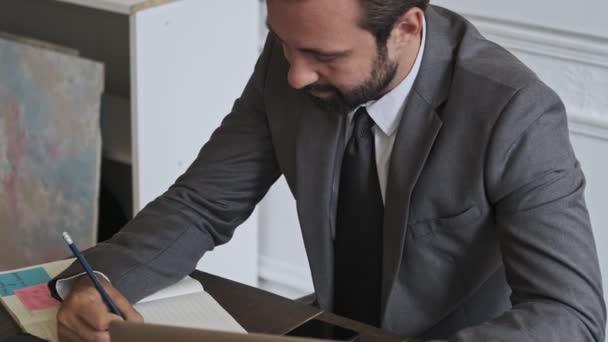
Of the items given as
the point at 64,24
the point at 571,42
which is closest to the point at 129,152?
the point at 64,24

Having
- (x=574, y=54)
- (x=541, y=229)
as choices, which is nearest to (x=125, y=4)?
(x=574, y=54)

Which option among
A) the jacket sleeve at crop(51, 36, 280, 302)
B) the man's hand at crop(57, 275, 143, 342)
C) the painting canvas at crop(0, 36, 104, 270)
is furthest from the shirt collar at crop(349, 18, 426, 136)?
the painting canvas at crop(0, 36, 104, 270)

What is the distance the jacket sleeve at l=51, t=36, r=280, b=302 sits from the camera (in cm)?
161

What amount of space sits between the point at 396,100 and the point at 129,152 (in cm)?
137

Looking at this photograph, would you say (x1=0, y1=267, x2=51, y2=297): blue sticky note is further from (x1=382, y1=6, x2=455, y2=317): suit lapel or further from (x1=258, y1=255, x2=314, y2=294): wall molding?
(x1=258, y1=255, x2=314, y2=294): wall molding

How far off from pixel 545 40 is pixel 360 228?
3.01 ft

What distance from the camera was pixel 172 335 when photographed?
1093 mm

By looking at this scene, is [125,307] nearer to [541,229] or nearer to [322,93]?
[322,93]

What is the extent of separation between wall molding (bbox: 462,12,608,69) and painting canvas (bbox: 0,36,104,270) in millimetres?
1023

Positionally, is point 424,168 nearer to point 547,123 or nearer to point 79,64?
point 547,123

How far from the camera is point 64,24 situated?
9.98ft

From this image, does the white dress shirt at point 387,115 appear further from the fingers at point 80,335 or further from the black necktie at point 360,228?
the fingers at point 80,335

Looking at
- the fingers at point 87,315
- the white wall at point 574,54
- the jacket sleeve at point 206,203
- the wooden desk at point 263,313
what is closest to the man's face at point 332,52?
the jacket sleeve at point 206,203

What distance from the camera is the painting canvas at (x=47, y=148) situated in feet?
8.95
